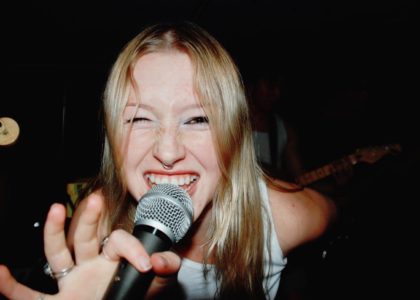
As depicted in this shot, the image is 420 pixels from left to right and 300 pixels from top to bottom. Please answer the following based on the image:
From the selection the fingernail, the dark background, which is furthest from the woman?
the dark background

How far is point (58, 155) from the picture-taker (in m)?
3.85

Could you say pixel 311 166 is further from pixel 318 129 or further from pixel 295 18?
pixel 295 18

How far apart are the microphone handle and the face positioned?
1.23 feet

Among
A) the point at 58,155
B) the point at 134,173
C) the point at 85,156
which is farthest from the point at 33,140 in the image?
the point at 134,173

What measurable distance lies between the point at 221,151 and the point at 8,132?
2.33m

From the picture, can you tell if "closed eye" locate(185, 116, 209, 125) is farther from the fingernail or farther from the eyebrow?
the fingernail

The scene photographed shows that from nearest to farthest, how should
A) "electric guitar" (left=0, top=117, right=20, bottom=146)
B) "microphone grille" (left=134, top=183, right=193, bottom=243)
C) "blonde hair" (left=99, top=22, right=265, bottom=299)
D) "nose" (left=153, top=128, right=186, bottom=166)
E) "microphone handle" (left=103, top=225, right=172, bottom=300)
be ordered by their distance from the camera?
"microphone handle" (left=103, top=225, right=172, bottom=300) → "microphone grille" (left=134, top=183, right=193, bottom=243) → "nose" (left=153, top=128, right=186, bottom=166) → "blonde hair" (left=99, top=22, right=265, bottom=299) → "electric guitar" (left=0, top=117, right=20, bottom=146)

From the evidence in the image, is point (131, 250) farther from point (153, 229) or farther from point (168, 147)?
point (168, 147)

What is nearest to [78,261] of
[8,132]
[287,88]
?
[8,132]

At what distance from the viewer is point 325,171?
3643 millimetres

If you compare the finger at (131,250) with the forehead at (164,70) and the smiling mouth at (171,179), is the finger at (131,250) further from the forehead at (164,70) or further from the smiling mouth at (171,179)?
the forehead at (164,70)

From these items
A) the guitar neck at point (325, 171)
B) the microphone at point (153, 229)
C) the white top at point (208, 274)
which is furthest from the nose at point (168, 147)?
the guitar neck at point (325, 171)

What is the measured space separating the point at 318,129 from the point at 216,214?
121 inches

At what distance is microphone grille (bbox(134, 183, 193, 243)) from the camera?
2.16ft
